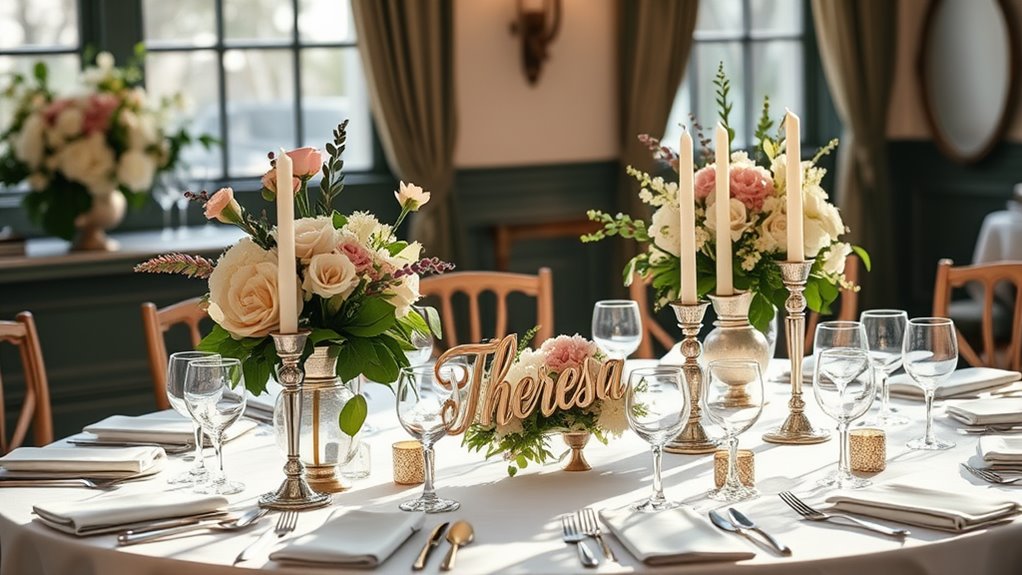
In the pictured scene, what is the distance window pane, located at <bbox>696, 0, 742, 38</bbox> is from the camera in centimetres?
611

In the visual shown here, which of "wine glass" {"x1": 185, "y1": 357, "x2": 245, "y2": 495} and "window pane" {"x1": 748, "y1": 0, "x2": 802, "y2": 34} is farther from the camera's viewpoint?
"window pane" {"x1": 748, "y1": 0, "x2": 802, "y2": 34}

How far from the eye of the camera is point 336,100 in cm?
531

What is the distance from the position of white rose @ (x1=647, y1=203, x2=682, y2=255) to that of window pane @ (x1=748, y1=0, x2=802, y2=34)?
3.88 meters

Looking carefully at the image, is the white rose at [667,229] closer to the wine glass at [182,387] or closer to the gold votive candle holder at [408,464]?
the gold votive candle holder at [408,464]

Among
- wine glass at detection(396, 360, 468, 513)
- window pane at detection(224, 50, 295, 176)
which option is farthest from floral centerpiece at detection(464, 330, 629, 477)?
window pane at detection(224, 50, 295, 176)

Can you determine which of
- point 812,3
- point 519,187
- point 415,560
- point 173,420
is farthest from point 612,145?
point 415,560

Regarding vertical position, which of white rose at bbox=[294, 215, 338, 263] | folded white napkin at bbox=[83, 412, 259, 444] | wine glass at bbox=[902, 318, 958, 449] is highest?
white rose at bbox=[294, 215, 338, 263]

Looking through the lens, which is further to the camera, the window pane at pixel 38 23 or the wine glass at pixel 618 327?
the window pane at pixel 38 23

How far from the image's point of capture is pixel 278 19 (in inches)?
203

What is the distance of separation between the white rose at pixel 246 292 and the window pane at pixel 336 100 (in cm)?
319

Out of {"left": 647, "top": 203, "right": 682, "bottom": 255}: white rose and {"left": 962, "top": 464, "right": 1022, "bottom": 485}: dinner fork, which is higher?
{"left": 647, "top": 203, "right": 682, "bottom": 255}: white rose

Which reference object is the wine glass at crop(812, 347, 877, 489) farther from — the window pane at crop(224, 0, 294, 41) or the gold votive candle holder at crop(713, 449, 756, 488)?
the window pane at crop(224, 0, 294, 41)

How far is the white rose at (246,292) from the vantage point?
205 centimetres

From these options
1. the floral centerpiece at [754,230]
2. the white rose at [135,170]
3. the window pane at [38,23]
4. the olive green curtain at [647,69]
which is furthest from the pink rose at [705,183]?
the olive green curtain at [647,69]
